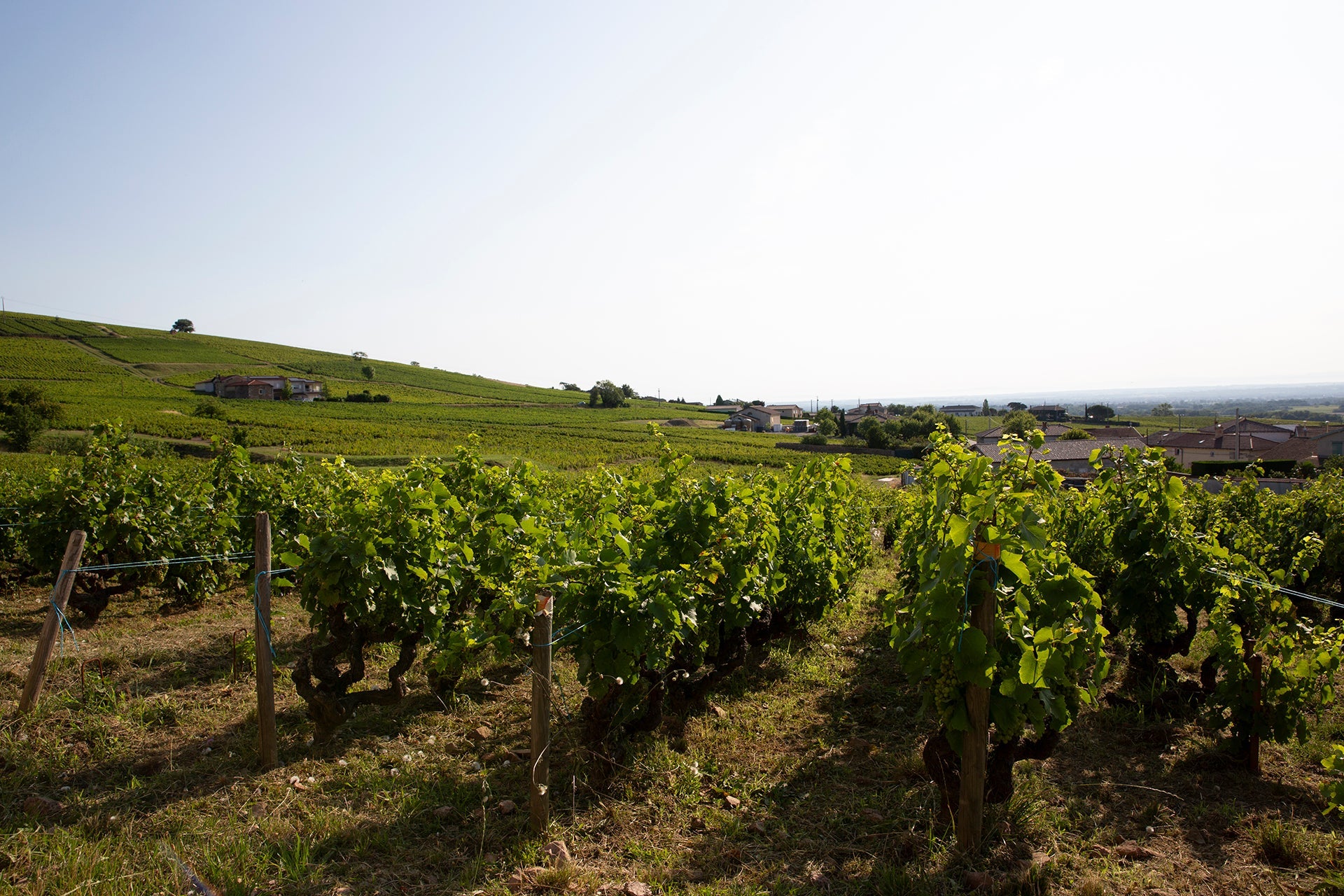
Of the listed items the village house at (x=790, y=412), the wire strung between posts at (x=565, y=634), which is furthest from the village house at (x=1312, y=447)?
the village house at (x=790, y=412)

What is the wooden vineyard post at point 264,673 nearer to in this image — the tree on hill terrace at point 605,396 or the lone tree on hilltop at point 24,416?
the lone tree on hilltop at point 24,416

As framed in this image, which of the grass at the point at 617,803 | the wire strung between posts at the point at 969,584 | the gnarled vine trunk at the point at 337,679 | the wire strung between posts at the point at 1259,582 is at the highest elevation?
the wire strung between posts at the point at 969,584

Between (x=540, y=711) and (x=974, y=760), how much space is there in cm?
257

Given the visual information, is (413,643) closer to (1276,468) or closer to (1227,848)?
(1227,848)

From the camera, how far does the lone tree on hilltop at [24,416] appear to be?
3325cm

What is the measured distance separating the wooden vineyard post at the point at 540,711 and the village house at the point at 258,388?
252 ft

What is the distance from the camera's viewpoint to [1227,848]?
3.99m

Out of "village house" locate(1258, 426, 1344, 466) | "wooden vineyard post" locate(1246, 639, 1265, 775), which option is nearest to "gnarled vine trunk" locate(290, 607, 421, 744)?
"wooden vineyard post" locate(1246, 639, 1265, 775)

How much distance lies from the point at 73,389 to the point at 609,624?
72.8m

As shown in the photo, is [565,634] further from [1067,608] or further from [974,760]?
[1067,608]

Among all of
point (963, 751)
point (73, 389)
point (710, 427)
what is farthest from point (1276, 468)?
point (73, 389)

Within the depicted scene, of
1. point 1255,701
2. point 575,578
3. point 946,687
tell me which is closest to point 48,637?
point 575,578

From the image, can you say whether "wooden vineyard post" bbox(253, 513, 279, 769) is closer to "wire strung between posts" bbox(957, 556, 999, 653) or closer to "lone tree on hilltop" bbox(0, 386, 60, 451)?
"wire strung between posts" bbox(957, 556, 999, 653)

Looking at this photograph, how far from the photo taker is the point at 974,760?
3.90m
